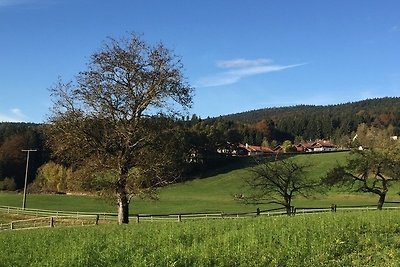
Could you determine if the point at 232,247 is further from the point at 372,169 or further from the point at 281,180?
the point at 372,169

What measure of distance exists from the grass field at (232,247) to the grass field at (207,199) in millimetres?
54059

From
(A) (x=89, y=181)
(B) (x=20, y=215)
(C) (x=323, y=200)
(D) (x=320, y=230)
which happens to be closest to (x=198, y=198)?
(C) (x=323, y=200)

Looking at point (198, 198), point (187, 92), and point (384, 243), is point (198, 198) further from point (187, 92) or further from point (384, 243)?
point (384, 243)

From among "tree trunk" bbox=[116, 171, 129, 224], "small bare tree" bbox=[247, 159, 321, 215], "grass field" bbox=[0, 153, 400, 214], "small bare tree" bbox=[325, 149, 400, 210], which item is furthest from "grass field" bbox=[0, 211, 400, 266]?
"grass field" bbox=[0, 153, 400, 214]

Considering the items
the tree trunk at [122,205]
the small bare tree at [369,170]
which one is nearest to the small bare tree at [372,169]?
the small bare tree at [369,170]

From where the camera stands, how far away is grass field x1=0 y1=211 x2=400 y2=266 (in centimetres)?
1345

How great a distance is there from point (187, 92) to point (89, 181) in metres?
8.99

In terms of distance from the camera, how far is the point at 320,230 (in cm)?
1714

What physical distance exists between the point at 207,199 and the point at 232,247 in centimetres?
8416

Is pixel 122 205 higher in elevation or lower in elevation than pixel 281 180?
lower

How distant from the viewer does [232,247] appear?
49.3ft

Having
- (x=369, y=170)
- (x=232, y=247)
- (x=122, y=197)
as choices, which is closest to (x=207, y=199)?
(x=369, y=170)

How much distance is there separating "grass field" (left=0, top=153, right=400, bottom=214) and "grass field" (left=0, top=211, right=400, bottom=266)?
5406cm

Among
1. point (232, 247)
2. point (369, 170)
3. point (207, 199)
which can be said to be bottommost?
point (232, 247)
